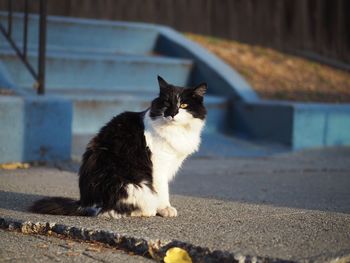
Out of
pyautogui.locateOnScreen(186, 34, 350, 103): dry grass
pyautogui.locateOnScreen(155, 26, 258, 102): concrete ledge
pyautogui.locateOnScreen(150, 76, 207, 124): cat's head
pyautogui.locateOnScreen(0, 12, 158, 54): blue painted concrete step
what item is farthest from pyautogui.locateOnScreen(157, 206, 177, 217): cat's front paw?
pyautogui.locateOnScreen(0, 12, 158, 54): blue painted concrete step

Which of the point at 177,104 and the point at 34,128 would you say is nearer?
the point at 177,104

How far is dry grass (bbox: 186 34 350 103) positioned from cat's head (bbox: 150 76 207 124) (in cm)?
453

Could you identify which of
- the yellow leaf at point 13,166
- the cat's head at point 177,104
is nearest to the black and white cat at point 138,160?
the cat's head at point 177,104

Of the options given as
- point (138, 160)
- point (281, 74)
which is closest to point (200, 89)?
point (138, 160)

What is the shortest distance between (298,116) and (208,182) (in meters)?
2.36

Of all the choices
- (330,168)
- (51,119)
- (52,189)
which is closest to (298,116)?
(330,168)

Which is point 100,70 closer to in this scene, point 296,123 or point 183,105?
point 296,123

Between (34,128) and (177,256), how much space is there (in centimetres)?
346

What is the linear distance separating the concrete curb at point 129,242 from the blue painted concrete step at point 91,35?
5.75 m

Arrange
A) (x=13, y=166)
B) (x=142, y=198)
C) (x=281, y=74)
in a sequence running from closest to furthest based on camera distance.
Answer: (x=142, y=198)
(x=13, y=166)
(x=281, y=74)

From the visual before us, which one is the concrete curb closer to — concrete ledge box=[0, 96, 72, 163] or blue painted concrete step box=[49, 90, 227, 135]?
concrete ledge box=[0, 96, 72, 163]

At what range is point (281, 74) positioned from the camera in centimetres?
978

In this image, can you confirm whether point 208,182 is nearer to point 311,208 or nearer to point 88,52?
point 311,208

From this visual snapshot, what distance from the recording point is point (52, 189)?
522 cm
